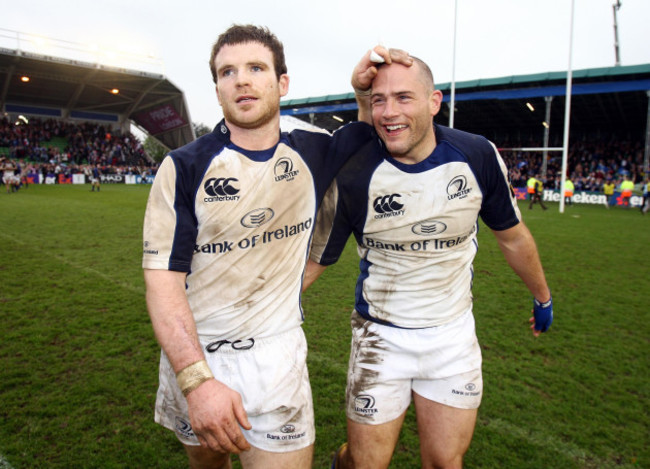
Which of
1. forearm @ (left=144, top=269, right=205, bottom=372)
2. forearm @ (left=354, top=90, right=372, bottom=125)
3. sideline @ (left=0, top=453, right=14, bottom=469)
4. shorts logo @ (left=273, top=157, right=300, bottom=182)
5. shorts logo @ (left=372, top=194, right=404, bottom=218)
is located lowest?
sideline @ (left=0, top=453, right=14, bottom=469)

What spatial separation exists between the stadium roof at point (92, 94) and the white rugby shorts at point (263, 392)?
4074cm

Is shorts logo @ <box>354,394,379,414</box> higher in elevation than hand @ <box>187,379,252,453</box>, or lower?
lower

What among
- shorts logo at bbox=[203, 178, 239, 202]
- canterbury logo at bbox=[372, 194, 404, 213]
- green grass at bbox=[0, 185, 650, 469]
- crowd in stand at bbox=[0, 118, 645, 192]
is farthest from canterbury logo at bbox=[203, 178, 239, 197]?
crowd in stand at bbox=[0, 118, 645, 192]

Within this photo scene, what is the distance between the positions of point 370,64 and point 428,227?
0.95 meters

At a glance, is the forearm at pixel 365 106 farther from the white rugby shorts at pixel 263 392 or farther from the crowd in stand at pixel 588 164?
the crowd in stand at pixel 588 164

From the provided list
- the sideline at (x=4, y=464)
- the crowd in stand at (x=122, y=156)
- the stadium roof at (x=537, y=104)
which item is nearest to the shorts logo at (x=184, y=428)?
the sideline at (x=4, y=464)

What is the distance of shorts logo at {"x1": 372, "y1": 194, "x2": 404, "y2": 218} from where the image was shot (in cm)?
244

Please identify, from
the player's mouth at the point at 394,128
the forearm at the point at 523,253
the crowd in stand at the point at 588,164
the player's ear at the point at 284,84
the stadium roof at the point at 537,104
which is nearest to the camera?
the player's ear at the point at 284,84

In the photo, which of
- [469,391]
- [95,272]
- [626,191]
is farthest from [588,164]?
[469,391]

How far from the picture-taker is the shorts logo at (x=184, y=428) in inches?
82.4

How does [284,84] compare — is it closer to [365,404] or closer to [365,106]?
[365,106]

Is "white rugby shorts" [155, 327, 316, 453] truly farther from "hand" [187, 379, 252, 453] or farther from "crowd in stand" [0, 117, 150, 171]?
"crowd in stand" [0, 117, 150, 171]

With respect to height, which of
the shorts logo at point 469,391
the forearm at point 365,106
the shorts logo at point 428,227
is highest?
the forearm at point 365,106

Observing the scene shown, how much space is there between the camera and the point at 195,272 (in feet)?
6.58
